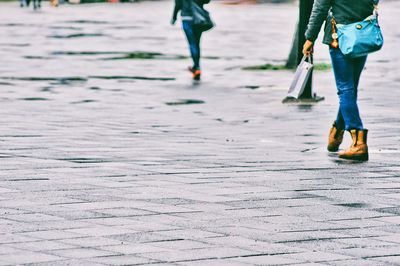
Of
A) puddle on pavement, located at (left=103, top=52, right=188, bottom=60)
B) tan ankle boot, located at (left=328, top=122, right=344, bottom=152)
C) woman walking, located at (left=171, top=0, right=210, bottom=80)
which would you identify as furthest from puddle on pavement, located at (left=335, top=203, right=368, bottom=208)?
puddle on pavement, located at (left=103, top=52, right=188, bottom=60)

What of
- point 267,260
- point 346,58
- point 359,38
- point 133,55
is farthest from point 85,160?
point 133,55

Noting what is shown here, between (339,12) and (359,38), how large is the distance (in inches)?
11.9

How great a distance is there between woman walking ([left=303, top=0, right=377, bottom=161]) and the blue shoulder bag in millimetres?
54

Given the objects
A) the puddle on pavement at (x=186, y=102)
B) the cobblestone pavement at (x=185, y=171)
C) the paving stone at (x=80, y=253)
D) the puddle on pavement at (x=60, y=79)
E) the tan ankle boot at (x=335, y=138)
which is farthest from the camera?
the puddle on pavement at (x=60, y=79)

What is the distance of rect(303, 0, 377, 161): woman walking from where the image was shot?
9938 millimetres

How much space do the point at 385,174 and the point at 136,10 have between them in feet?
126

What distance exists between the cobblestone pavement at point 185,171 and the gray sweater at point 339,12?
3.41 feet

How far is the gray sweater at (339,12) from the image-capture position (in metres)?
9.94

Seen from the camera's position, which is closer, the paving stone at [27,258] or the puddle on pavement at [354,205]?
the paving stone at [27,258]

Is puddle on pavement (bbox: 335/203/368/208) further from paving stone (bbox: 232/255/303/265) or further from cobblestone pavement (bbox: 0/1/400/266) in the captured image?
paving stone (bbox: 232/255/303/265)

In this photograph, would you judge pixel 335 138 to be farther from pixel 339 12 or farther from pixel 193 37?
pixel 193 37

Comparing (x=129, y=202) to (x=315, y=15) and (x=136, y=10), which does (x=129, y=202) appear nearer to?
(x=315, y=15)

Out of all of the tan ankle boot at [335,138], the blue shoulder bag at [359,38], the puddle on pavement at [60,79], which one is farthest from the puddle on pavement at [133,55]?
the blue shoulder bag at [359,38]

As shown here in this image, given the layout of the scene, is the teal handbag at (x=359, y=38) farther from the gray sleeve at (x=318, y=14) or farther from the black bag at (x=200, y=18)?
the black bag at (x=200, y=18)
